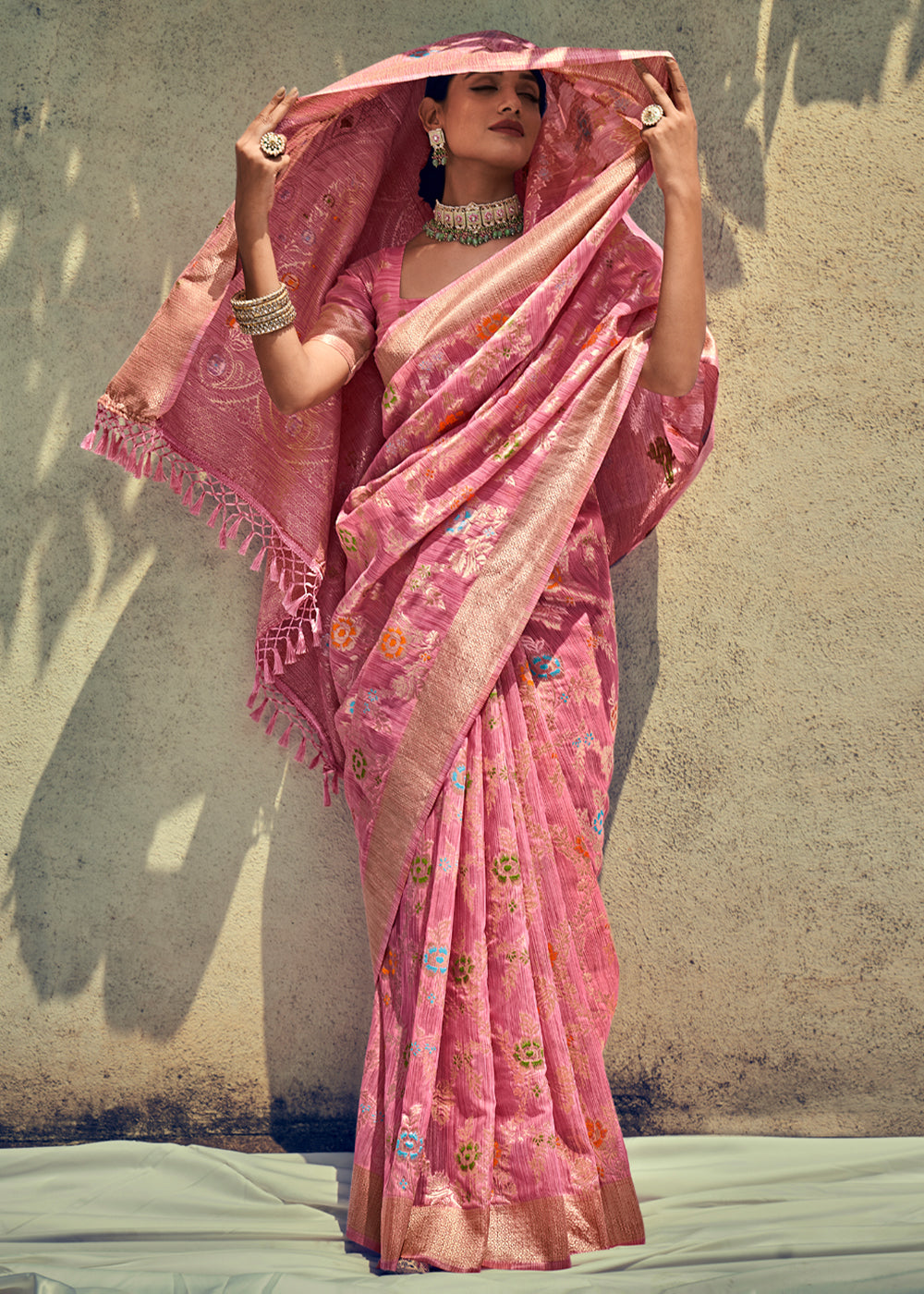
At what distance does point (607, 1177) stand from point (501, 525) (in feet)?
4.15

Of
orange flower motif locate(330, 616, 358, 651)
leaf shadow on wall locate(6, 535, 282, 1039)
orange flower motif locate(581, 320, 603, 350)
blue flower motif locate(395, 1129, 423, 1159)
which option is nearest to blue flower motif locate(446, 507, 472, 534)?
orange flower motif locate(330, 616, 358, 651)

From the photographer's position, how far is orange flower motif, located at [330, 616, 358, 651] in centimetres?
202

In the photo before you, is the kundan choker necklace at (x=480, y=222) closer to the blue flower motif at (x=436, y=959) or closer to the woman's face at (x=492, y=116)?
the woman's face at (x=492, y=116)

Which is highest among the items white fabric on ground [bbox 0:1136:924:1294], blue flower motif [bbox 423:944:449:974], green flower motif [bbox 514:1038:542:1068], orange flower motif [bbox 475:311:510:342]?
orange flower motif [bbox 475:311:510:342]

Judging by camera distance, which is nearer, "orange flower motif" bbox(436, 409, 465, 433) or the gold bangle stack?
the gold bangle stack

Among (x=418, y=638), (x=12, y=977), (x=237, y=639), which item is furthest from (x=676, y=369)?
(x=12, y=977)

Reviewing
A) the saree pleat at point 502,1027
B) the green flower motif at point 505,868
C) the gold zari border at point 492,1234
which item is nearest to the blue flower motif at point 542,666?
the saree pleat at point 502,1027

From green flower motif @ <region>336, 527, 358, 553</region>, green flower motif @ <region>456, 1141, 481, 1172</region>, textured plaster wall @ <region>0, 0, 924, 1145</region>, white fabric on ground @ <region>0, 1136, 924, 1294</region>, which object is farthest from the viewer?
textured plaster wall @ <region>0, 0, 924, 1145</region>

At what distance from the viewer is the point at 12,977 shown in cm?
237

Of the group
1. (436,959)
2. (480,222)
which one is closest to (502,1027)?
(436,959)

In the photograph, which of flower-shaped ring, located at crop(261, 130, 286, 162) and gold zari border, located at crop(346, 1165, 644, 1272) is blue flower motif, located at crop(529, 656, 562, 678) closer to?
gold zari border, located at crop(346, 1165, 644, 1272)

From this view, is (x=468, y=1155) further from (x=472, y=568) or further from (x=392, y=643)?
(x=472, y=568)

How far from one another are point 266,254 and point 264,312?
4.4 inches

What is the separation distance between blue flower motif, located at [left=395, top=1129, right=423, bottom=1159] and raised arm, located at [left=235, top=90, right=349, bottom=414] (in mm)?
1409
